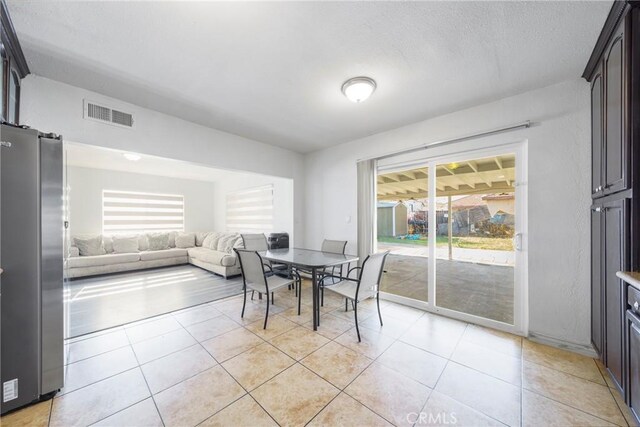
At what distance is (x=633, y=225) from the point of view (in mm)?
1421

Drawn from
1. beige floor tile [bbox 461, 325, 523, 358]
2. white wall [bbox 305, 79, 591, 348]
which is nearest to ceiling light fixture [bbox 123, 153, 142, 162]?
white wall [bbox 305, 79, 591, 348]

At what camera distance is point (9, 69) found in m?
1.75

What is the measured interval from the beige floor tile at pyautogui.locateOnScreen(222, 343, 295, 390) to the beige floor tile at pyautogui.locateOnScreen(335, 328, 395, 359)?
24.0 inches

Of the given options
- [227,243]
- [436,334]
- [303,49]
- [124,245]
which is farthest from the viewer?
[124,245]

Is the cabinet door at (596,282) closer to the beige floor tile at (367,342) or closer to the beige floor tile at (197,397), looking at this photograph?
the beige floor tile at (367,342)

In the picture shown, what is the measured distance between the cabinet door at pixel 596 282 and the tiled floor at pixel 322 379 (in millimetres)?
265

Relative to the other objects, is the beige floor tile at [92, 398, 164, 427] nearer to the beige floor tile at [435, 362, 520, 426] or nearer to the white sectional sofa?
the beige floor tile at [435, 362, 520, 426]

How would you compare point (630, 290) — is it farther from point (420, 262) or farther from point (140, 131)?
point (140, 131)

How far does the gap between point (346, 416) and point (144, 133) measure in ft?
11.1

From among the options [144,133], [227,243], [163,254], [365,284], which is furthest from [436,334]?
[163,254]

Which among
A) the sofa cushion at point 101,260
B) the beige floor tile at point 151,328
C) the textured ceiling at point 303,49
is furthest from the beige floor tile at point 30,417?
the sofa cushion at point 101,260

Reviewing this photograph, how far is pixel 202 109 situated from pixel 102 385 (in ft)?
8.98

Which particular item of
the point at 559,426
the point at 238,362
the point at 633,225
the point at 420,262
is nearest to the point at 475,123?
the point at 633,225

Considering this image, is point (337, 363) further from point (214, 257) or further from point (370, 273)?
point (214, 257)
